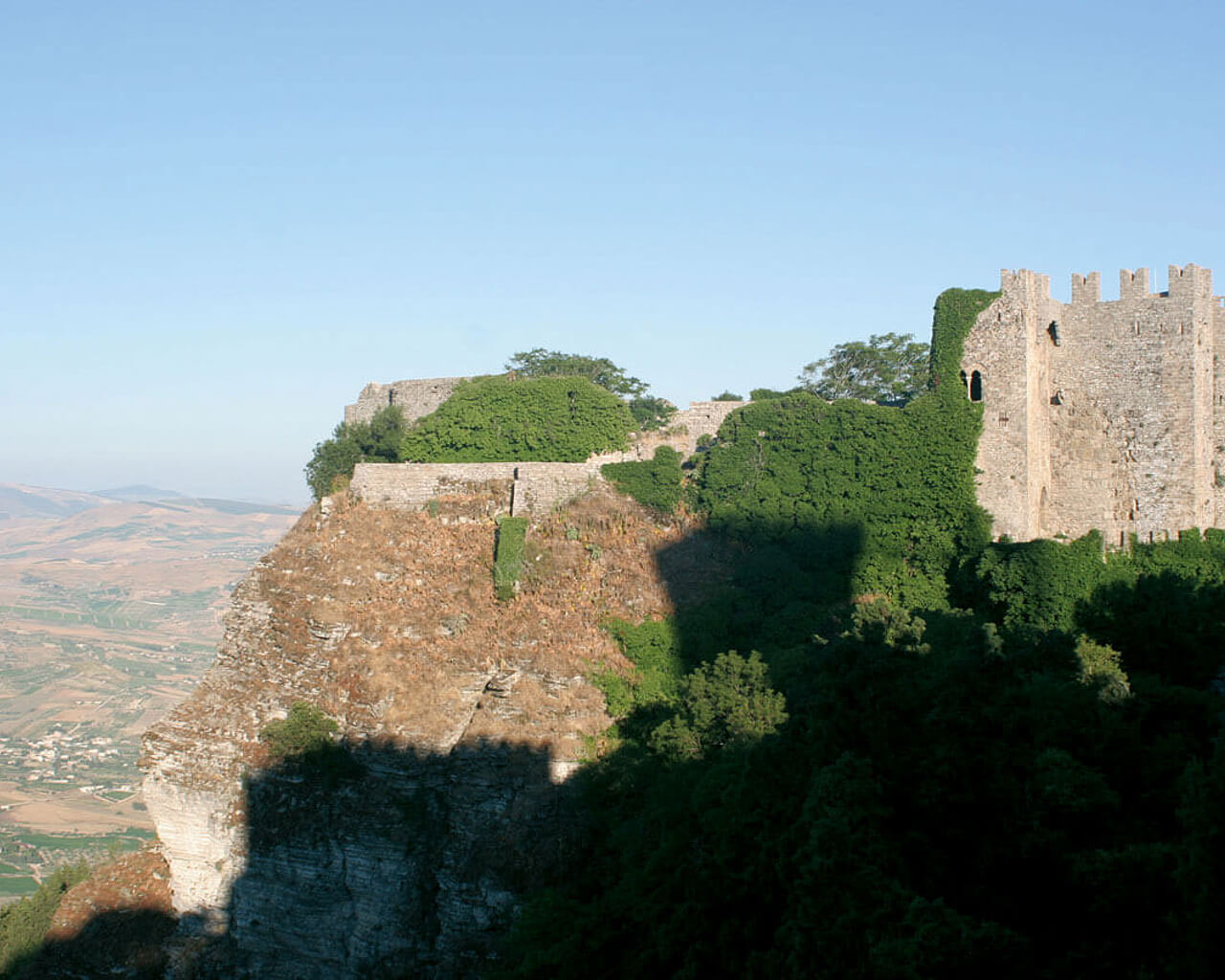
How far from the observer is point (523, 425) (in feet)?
107

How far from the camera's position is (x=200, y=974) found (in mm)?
25734

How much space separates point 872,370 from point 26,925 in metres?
30.7

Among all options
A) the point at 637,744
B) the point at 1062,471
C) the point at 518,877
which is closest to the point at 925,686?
the point at 637,744

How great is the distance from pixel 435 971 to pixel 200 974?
6211mm

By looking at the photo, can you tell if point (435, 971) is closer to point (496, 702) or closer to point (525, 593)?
point (496, 702)

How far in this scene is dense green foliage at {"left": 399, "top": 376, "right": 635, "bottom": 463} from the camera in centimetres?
3206

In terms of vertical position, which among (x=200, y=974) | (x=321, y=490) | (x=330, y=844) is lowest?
(x=200, y=974)

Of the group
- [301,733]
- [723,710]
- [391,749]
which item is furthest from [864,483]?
[301,733]

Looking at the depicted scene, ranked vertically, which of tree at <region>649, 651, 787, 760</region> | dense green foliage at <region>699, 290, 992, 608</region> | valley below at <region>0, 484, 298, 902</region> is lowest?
valley below at <region>0, 484, 298, 902</region>

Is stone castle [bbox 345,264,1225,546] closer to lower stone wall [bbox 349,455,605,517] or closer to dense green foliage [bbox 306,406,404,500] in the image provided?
lower stone wall [bbox 349,455,605,517]

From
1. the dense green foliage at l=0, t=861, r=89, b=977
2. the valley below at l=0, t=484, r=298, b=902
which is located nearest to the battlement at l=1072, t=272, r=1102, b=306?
the valley below at l=0, t=484, r=298, b=902

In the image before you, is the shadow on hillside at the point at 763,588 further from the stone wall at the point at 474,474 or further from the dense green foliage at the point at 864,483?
the stone wall at the point at 474,474

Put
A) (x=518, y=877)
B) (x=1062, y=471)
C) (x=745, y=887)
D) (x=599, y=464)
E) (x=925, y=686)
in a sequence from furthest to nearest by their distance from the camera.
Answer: (x=599, y=464) → (x=1062, y=471) → (x=518, y=877) → (x=925, y=686) → (x=745, y=887)

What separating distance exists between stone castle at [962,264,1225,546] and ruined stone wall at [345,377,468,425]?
15650 millimetres
